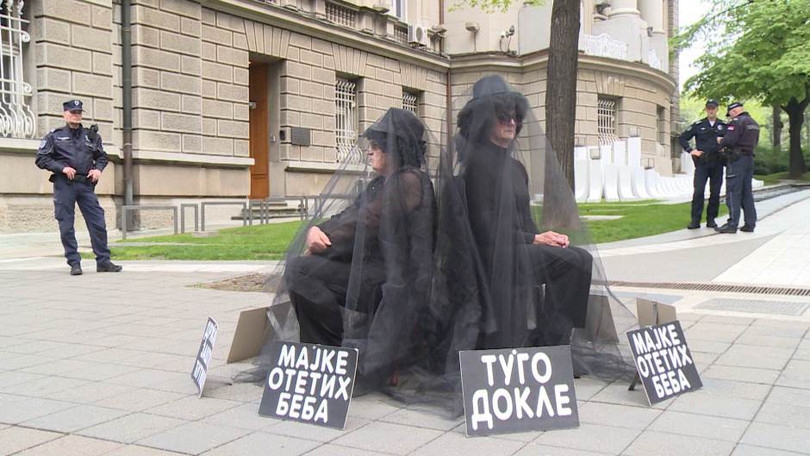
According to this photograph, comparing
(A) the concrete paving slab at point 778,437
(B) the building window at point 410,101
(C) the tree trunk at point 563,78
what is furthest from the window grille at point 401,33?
(A) the concrete paving slab at point 778,437

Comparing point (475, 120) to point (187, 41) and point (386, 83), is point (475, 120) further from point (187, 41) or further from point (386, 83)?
point (386, 83)

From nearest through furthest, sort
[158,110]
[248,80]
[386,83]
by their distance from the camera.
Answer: [158,110] → [248,80] → [386,83]

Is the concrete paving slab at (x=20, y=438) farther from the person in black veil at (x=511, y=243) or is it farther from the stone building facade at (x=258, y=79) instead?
the stone building facade at (x=258, y=79)

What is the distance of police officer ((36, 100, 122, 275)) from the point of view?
939cm

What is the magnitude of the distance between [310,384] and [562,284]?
1589 mm

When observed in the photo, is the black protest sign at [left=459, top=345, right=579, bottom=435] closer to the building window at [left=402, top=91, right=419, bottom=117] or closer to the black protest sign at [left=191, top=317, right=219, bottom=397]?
the black protest sign at [left=191, top=317, right=219, bottom=397]

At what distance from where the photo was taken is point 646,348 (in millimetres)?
4086

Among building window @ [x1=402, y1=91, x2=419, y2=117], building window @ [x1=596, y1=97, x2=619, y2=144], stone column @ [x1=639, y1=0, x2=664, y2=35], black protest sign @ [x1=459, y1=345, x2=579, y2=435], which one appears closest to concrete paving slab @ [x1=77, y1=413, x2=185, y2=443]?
black protest sign @ [x1=459, y1=345, x2=579, y2=435]

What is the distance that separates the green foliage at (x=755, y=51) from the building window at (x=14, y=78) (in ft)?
103

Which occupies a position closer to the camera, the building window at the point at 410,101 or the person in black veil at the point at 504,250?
the person in black veil at the point at 504,250

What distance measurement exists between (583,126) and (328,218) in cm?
2638

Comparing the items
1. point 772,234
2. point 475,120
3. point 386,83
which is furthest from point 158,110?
point 475,120

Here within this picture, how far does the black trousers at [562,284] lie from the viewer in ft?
14.0

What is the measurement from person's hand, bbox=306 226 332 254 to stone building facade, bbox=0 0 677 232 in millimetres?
8417
